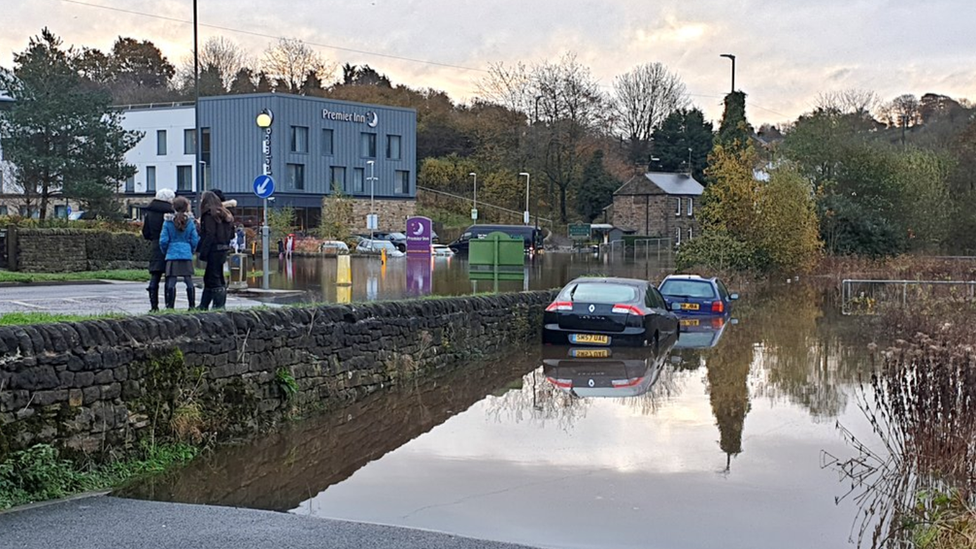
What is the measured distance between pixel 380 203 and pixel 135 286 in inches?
2236

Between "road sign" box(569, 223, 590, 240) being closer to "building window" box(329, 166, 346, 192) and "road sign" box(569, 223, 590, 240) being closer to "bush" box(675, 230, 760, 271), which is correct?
"building window" box(329, 166, 346, 192)

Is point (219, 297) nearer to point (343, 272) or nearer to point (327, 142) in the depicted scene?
point (343, 272)

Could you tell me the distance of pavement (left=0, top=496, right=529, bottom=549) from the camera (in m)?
6.50

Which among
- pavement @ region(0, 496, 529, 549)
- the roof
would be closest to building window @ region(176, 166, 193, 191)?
the roof

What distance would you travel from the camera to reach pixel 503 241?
2338 cm

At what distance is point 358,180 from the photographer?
80.0 meters

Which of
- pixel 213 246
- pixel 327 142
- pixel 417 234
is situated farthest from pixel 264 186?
pixel 327 142

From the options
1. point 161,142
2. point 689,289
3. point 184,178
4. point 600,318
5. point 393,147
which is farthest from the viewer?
point 393,147

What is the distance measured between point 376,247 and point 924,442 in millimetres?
54879

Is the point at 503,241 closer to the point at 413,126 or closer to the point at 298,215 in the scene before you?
the point at 298,215

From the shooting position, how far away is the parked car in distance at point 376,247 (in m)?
61.7

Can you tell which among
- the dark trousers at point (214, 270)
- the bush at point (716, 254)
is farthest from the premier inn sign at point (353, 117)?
the dark trousers at point (214, 270)

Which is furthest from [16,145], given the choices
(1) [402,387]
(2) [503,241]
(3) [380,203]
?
(3) [380,203]

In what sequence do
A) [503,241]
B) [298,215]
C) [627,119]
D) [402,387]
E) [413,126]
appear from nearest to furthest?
[402,387] → [503,241] → [298,215] → [413,126] → [627,119]
